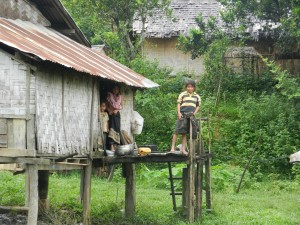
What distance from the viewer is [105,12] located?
2331 centimetres

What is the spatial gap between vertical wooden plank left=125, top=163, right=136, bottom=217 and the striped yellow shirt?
8.56ft

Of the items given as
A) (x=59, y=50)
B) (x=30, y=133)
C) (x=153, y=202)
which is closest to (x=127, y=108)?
(x=153, y=202)

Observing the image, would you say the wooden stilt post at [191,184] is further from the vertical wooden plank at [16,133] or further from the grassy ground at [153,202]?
the vertical wooden plank at [16,133]

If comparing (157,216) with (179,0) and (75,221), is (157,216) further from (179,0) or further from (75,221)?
(179,0)

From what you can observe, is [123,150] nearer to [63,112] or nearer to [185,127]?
[185,127]

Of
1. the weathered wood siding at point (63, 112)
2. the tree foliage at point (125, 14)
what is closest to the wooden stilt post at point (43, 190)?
the weathered wood siding at point (63, 112)

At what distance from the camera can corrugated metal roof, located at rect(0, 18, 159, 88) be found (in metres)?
10.6

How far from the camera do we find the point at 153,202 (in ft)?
56.7

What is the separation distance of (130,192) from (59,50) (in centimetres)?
468

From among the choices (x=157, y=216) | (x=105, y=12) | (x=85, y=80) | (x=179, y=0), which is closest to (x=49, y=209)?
(x=157, y=216)

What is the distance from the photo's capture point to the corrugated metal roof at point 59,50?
34.7ft

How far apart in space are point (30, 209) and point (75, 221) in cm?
389

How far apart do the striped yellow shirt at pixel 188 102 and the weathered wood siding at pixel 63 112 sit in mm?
1805

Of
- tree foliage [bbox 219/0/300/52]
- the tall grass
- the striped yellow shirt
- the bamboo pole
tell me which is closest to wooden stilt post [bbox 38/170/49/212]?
the tall grass
